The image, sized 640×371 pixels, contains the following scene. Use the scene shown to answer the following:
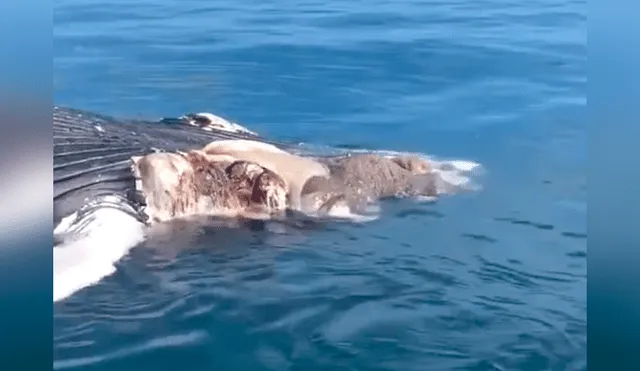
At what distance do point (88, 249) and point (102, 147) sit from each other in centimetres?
25

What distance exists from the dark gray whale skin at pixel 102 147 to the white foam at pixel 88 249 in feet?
0.11

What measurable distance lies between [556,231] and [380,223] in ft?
1.40

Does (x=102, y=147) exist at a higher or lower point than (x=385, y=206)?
higher

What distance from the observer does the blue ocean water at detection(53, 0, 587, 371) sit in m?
1.80

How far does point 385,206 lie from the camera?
78.0 inches

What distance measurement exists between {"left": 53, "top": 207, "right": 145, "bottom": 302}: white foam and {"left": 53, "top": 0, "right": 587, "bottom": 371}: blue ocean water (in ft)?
0.09

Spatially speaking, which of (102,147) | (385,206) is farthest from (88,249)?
(385,206)

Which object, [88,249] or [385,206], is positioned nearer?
[88,249]

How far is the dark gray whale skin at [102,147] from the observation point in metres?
1.90

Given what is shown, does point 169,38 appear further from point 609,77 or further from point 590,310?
point 590,310

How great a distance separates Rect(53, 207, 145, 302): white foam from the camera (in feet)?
6.07

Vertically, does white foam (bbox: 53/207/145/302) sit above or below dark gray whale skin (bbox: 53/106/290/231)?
below

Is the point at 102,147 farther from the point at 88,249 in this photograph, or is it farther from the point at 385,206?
the point at 385,206

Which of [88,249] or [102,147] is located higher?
[102,147]
